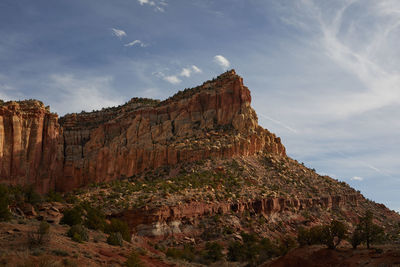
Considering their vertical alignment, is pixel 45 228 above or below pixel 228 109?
below

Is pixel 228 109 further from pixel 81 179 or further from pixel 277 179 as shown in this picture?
pixel 81 179

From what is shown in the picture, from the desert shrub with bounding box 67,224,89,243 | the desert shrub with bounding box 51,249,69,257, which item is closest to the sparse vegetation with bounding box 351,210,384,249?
the desert shrub with bounding box 67,224,89,243

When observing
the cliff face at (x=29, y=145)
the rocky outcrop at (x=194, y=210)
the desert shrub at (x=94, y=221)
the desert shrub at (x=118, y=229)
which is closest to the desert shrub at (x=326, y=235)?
the desert shrub at (x=118, y=229)

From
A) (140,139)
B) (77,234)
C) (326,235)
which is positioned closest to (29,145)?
(140,139)

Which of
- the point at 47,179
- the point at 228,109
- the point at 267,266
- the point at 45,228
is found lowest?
the point at 267,266

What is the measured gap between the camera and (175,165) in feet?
216

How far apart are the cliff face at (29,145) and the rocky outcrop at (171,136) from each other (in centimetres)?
601

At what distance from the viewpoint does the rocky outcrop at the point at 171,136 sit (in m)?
67.7

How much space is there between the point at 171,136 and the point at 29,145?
94.0ft

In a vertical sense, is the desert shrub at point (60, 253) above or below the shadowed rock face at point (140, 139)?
below

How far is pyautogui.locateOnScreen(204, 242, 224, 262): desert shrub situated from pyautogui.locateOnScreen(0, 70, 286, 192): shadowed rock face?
2355 centimetres

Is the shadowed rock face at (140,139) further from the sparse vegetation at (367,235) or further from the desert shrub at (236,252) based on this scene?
the sparse vegetation at (367,235)

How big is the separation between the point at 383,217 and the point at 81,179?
61.0 m

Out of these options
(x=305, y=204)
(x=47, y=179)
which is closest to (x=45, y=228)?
(x=305, y=204)
